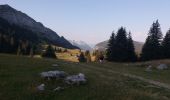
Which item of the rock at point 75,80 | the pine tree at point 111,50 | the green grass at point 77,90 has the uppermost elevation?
the pine tree at point 111,50

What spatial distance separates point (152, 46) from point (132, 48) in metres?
5.82

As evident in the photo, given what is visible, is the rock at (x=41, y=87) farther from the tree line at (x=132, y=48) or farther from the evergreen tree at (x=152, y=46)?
the evergreen tree at (x=152, y=46)

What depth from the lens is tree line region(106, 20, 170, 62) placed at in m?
87.9

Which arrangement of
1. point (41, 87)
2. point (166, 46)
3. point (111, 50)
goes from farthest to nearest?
point (111, 50) → point (166, 46) → point (41, 87)

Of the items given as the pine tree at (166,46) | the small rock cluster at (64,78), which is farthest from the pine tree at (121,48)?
the small rock cluster at (64,78)

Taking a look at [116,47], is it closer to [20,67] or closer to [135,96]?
[20,67]

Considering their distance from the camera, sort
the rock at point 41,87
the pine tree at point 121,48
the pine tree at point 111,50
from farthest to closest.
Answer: the pine tree at point 111,50 → the pine tree at point 121,48 → the rock at point 41,87

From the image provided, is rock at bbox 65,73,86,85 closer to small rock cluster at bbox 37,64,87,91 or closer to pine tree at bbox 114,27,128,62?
small rock cluster at bbox 37,64,87,91

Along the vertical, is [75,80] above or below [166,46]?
below

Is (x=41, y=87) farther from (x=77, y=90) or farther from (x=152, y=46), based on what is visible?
(x=152, y=46)

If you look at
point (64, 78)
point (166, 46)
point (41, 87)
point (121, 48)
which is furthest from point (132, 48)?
point (41, 87)

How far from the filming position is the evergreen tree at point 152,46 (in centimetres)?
8812

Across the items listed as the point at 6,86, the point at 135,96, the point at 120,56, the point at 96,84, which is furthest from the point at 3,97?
the point at 120,56

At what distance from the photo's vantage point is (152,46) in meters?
88.4
